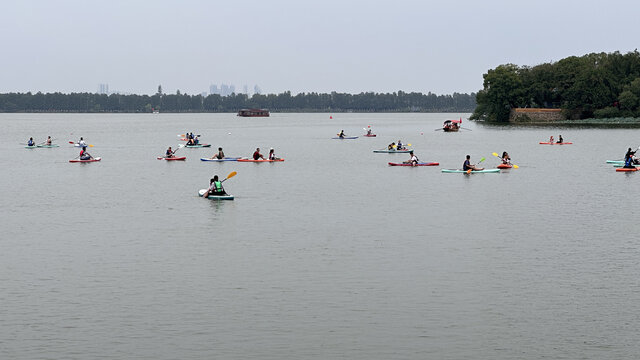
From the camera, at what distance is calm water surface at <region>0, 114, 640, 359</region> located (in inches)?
978

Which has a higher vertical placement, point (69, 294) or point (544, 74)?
point (544, 74)

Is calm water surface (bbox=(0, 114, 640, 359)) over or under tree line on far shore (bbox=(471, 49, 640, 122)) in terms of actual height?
under

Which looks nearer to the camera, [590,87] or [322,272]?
[322,272]

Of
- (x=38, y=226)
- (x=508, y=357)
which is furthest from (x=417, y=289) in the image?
(x=38, y=226)

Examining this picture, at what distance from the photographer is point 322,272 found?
110 ft

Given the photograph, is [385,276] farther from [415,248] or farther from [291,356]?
[291,356]

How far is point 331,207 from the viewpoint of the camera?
53.7 metres

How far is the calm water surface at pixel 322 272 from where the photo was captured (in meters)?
24.8

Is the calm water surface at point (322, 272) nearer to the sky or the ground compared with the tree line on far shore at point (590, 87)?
nearer to the ground

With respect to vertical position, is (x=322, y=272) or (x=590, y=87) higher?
(x=590, y=87)

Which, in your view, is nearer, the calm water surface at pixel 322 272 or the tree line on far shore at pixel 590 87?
the calm water surface at pixel 322 272

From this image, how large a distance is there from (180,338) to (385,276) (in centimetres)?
1025

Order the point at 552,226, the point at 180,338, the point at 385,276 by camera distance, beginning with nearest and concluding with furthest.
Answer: the point at 180,338
the point at 385,276
the point at 552,226

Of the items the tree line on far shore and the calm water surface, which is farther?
the tree line on far shore
